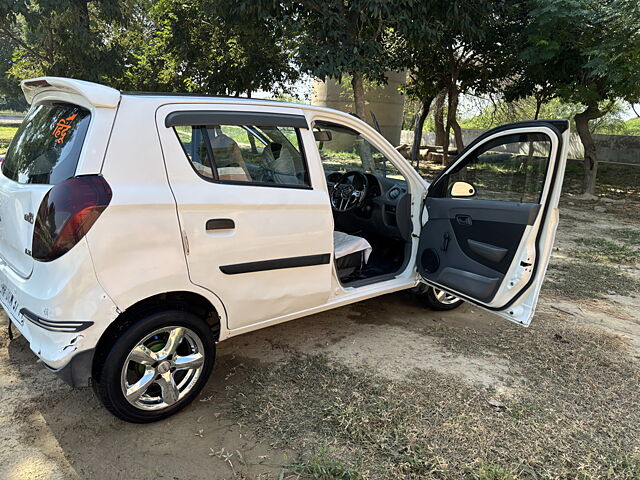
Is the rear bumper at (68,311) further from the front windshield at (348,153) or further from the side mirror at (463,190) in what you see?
the side mirror at (463,190)

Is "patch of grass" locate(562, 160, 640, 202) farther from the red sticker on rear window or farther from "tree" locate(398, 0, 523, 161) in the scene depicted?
the red sticker on rear window

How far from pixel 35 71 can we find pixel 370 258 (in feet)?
42.7

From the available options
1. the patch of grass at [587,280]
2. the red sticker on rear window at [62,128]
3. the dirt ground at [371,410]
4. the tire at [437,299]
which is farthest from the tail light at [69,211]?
the patch of grass at [587,280]

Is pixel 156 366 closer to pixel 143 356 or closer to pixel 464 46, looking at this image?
pixel 143 356

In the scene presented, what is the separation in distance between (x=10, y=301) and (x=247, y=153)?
5.10 ft

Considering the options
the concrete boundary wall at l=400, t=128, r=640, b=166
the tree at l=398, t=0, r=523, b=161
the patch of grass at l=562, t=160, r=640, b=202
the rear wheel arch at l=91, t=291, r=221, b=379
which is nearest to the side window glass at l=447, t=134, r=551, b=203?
the rear wheel arch at l=91, t=291, r=221, b=379

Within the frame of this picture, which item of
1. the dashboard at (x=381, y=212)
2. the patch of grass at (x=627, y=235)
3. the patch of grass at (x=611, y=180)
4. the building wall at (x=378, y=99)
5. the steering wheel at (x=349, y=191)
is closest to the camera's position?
the dashboard at (x=381, y=212)

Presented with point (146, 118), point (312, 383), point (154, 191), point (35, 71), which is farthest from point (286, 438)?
point (35, 71)

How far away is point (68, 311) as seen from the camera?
2.19 m

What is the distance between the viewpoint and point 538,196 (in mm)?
2992

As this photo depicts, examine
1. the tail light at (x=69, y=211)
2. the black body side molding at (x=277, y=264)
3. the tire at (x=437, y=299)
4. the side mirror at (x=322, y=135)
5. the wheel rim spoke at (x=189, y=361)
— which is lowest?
the tire at (x=437, y=299)

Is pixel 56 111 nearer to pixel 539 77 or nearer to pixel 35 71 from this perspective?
pixel 539 77

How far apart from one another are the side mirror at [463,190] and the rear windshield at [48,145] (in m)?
2.39

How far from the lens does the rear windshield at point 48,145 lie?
2.29 m
